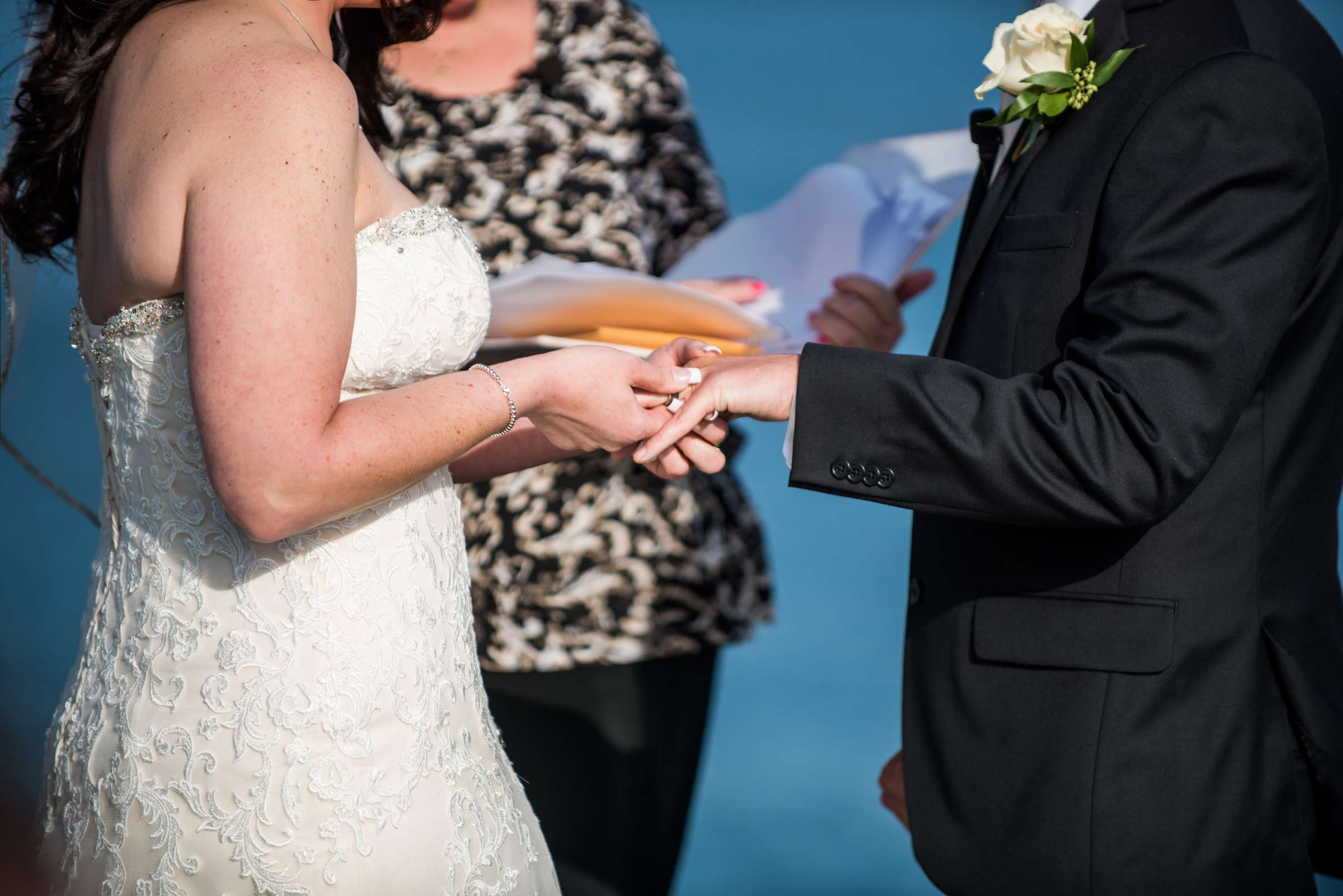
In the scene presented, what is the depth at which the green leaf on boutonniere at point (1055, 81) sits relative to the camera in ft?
4.73

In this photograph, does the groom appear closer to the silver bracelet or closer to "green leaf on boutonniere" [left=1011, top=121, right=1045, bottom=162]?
"green leaf on boutonniere" [left=1011, top=121, right=1045, bottom=162]

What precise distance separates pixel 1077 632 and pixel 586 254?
115 cm

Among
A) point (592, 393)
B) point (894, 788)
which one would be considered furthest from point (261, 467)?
point (894, 788)

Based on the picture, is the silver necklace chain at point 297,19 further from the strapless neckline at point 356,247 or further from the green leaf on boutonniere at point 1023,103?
the green leaf on boutonniere at point 1023,103

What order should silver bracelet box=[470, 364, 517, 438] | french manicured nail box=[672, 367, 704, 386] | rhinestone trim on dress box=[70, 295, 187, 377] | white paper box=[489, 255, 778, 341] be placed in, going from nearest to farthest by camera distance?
1. rhinestone trim on dress box=[70, 295, 187, 377]
2. silver bracelet box=[470, 364, 517, 438]
3. french manicured nail box=[672, 367, 704, 386]
4. white paper box=[489, 255, 778, 341]

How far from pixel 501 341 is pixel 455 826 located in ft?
2.53

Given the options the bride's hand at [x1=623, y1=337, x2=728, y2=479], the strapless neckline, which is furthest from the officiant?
the strapless neckline

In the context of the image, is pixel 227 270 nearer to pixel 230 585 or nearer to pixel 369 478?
pixel 369 478

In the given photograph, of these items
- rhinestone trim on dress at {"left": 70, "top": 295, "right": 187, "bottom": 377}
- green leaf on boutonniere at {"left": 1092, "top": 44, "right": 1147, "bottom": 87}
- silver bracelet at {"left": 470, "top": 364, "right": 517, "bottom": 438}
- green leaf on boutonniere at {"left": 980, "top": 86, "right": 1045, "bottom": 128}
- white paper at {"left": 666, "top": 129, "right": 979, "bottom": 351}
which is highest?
green leaf on boutonniere at {"left": 1092, "top": 44, "right": 1147, "bottom": 87}

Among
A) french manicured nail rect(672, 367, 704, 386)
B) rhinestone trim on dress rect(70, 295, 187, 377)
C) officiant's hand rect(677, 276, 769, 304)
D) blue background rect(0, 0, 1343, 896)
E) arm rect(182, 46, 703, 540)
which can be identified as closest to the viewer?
arm rect(182, 46, 703, 540)

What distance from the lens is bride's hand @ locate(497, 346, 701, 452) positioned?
144 cm

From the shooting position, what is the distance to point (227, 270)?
110 centimetres

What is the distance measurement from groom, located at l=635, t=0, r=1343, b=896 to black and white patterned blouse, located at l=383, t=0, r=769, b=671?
640mm

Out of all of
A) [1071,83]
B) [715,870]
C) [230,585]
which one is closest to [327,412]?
[230,585]
